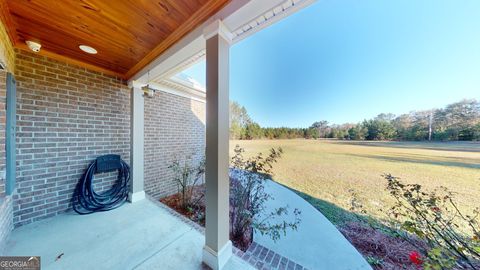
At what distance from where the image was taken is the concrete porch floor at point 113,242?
173cm

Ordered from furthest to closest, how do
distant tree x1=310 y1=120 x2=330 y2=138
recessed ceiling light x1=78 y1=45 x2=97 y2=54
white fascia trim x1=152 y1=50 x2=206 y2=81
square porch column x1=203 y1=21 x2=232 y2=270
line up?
distant tree x1=310 y1=120 x2=330 y2=138, white fascia trim x1=152 y1=50 x2=206 y2=81, recessed ceiling light x1=78 y1=45 x2=97 y2=54, square porch column x1=203 y1=21 x2=232 y2=270

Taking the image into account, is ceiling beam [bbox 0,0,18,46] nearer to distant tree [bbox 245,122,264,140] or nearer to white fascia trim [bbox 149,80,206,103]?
white fascia trim [bbox 149,80,206,103]

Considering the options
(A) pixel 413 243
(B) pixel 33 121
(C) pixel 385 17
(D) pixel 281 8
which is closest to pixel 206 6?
(D) pixel 281 8

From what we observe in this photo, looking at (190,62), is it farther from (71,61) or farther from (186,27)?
(71,61)

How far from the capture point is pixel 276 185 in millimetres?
3061

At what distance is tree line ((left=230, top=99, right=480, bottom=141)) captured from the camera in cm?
148

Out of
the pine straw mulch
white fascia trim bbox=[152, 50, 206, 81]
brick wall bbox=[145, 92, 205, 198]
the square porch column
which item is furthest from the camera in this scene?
brick wall bbox=[145, 92, 205, 198]

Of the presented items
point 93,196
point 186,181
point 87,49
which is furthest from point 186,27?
point 186,181

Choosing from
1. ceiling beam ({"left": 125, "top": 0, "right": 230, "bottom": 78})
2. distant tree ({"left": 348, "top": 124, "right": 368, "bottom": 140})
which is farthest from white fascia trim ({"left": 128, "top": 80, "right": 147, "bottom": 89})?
distant tree ({"left": 348, "top": 124, "right": 368, "bottom": 140})

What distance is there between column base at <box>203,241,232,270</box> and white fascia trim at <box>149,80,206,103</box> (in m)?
3.58

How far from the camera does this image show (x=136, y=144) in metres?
3.21

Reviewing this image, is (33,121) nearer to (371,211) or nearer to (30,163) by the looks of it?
(30,163)

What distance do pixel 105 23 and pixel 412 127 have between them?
11.9ft

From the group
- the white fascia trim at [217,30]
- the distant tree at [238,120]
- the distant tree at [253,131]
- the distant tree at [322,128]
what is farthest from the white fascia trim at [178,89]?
the distant tree at [322,128]
